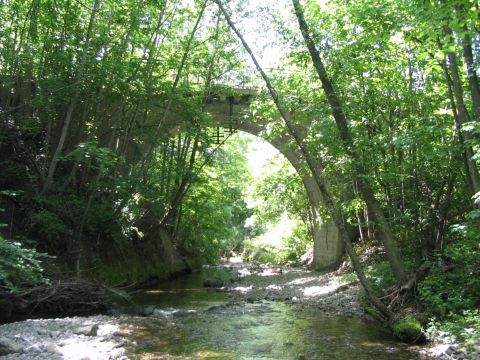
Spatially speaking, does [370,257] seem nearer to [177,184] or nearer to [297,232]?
[177,184]

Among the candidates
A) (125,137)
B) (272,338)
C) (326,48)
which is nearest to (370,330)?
(272,338)

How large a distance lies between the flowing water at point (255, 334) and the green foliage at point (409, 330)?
0.22 metres

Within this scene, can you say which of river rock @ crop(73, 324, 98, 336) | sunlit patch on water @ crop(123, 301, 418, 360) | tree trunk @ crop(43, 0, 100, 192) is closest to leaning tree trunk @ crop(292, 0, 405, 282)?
sunlit patch on water @ crop(123, 301, 418, 360)

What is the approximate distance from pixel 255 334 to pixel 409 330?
2826mm

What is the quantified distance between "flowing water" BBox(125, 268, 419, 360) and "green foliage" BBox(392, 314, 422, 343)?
8.8 inches

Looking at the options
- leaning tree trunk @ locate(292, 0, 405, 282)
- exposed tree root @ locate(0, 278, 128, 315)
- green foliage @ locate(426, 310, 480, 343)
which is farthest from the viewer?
leaning tree trunk @ locate(292, 0, 405, 282)

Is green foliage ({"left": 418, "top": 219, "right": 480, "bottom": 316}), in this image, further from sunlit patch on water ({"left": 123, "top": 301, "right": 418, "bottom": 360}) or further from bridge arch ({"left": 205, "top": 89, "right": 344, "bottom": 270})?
→ bridge arch ({"left": 205, "top": 89, "right": 344, "bottom": 270})

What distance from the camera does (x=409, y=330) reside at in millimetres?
7242

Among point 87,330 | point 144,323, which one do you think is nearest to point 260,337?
point 144,323

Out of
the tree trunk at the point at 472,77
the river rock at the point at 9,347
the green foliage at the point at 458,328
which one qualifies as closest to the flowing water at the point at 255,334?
the green foliage at the point at 458,328

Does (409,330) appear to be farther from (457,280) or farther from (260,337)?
(260,337)

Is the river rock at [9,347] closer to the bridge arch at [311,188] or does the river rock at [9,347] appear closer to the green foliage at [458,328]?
the green foliage at [458,328]

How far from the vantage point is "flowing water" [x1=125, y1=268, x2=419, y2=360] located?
6.80 m

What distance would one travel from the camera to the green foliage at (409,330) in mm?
7184
